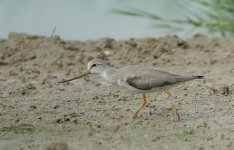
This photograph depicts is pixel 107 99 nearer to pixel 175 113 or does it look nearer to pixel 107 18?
pixel 175 113

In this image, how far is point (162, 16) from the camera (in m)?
14.6

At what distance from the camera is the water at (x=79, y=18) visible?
48.7ft

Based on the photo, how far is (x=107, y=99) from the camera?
9859 millimetres

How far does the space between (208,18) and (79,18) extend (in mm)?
3201

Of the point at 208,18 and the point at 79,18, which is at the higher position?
the point at 208,18

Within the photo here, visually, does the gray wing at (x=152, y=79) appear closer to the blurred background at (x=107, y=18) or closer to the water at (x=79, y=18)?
the blurred background at (x=107, y=18)

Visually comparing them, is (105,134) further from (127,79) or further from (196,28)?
(196,28)

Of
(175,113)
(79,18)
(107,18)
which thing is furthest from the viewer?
(107,18)

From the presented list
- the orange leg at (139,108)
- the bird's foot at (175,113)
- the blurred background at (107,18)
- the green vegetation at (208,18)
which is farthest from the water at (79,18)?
the bird's foot at (175,113)

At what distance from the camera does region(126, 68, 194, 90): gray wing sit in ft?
28.7

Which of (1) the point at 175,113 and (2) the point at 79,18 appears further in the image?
(2) the point at 79,18

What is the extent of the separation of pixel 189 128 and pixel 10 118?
6.23 ft

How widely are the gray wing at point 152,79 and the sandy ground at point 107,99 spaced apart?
0.38 meters

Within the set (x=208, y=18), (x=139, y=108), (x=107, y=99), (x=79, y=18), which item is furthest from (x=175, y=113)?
(x=79, y=18)
